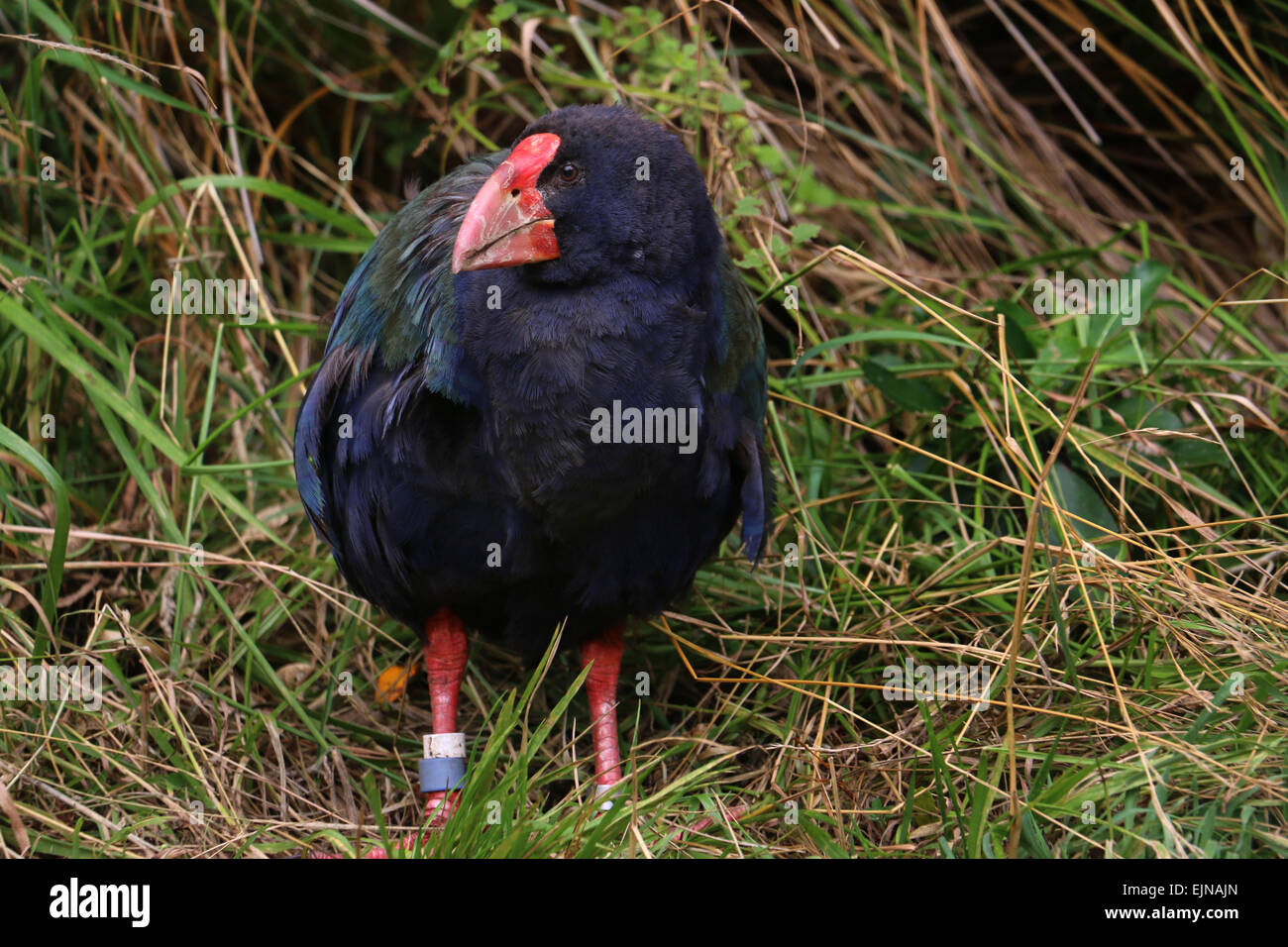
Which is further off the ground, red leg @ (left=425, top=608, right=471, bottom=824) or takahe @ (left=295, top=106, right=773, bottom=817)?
takahe @ (left=295, top=106, right=773, bottom=817)

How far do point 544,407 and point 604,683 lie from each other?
742mm

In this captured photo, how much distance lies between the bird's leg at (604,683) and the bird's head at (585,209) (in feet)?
2.61

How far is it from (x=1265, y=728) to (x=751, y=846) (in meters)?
0.83

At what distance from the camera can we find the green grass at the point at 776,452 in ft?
7.04

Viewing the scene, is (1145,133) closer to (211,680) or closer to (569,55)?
(569,55)

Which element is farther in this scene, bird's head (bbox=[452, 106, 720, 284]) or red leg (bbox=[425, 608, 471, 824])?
red leg (bbox=[425, 608, 471, 824])

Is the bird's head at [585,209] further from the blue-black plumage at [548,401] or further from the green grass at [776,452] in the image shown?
the green grass at [776,452]

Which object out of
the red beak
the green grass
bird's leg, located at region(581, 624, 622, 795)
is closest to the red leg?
the green grass

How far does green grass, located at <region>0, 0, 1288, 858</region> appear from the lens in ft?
7.04

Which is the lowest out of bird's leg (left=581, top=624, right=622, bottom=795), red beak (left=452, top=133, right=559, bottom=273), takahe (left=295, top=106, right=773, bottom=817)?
bird's leg (left=581, top=624, right=622, bottom=795)

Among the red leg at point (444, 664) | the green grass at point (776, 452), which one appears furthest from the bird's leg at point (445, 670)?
the green grass at point (776, 452)

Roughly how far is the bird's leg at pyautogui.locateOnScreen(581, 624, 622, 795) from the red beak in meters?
0.82

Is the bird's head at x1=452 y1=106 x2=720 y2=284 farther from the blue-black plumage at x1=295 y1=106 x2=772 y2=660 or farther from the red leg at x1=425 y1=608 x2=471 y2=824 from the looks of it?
the red leg at x1=425 y1=608 x2=471 y2=824
